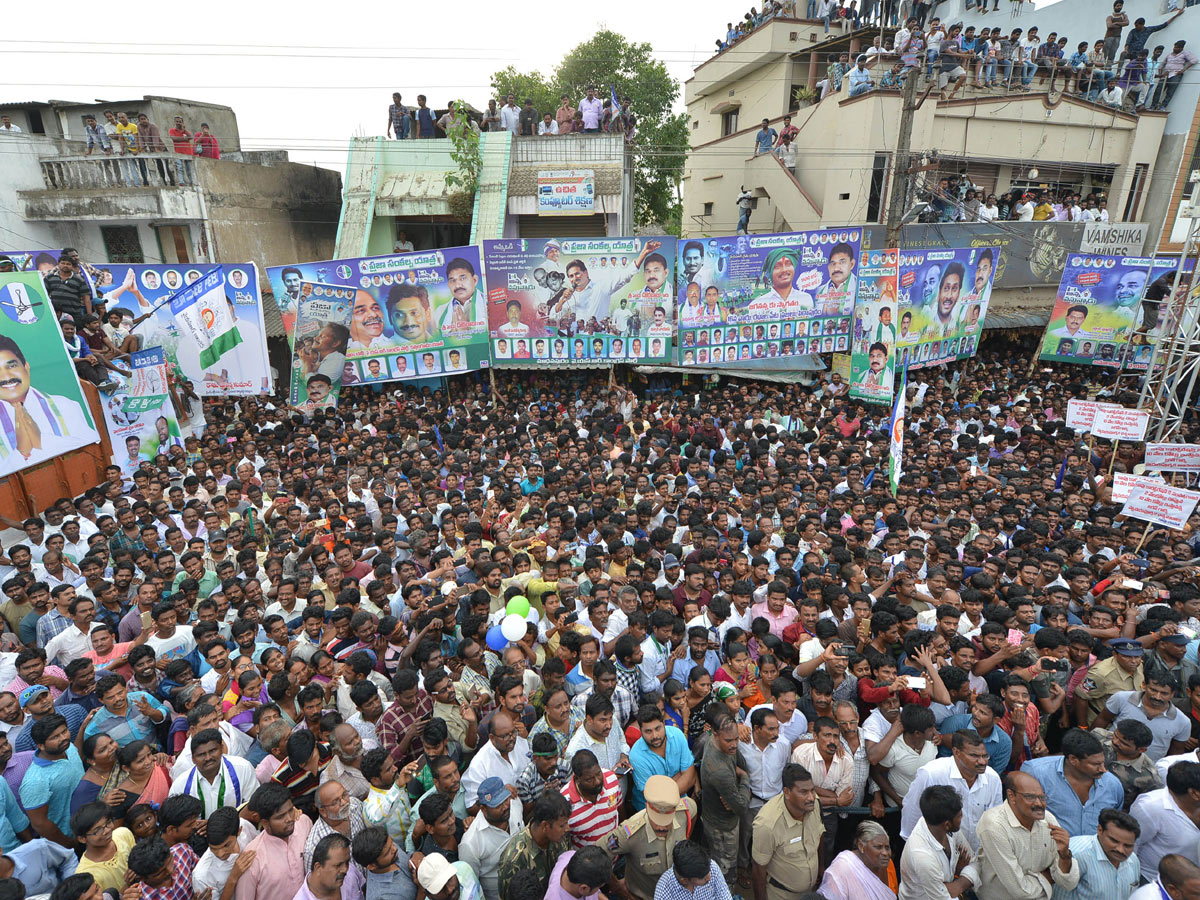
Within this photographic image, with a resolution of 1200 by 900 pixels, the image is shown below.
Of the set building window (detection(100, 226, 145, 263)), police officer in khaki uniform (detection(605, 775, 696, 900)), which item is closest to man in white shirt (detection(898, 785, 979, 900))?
police officer in khaki uniform (detection(605, 775, 696, 900))

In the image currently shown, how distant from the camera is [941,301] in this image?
45.4ft

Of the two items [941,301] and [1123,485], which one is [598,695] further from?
[941,301]

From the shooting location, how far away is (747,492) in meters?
8.63

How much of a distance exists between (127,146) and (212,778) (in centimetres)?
1939

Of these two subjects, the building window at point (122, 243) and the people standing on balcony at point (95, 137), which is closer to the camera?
the building window at point (122, 243)

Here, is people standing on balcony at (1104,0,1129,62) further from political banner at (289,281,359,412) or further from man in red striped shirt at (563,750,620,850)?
man in red striped shirt at (563,750,620,850)

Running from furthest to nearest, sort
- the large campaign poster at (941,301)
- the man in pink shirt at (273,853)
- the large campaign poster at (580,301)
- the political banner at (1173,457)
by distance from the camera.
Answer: the large campaign poster at (941,301), the large campaign poster at (580,301), the political banner at (1173,457), the man in pink shirt at (273,853)

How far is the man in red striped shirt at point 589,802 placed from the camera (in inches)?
133

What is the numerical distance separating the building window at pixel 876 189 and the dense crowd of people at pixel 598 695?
12656 millimetres

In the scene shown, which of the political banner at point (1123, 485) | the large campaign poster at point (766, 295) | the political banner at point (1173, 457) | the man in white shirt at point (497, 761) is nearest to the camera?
the man in white shirt at point (497, 761)

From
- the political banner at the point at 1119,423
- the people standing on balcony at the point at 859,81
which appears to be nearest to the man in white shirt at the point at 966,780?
the political banner at the point at 1119,423

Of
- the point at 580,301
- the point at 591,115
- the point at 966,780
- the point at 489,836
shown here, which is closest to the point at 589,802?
the point at 489,836

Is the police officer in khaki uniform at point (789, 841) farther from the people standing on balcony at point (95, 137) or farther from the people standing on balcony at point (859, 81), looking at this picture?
the people standing on balcony at point (95, 137)

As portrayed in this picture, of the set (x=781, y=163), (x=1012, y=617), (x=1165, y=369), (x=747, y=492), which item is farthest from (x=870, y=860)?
(x=781, y=163)
